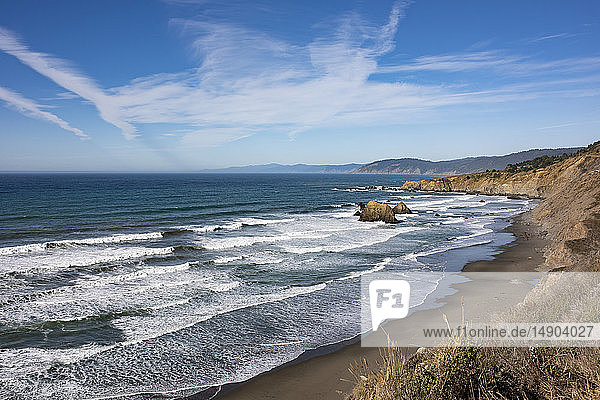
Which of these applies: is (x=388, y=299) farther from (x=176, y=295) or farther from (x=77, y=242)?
(x=77, y=242)

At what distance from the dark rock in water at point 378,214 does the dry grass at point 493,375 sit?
3160 cm

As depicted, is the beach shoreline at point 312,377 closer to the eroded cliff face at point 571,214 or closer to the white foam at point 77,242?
the eroded cliff face at point 571,214

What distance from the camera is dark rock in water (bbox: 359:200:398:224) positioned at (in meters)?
36.9

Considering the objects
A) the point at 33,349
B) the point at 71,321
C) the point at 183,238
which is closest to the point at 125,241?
the point at 183,238

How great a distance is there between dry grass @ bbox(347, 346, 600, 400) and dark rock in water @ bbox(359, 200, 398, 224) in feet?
104

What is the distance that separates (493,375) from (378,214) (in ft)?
107

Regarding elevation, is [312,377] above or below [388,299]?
above

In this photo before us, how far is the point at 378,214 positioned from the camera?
124ft

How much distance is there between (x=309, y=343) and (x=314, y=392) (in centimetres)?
247

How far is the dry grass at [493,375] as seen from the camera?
5020 millimetres

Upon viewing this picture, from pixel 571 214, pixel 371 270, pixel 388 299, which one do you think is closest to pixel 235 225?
pixel 371 270

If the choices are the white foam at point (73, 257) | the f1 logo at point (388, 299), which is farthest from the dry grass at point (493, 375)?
the white foam at point (73, 257)

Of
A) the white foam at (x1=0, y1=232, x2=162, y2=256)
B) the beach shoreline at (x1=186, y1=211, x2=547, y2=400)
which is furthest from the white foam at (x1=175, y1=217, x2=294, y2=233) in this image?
the beach shoreline at (x1=186, y1=211, x2=547, y2=400)

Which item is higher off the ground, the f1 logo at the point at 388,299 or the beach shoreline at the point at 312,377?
the beach shoreline at the point at 312,377
